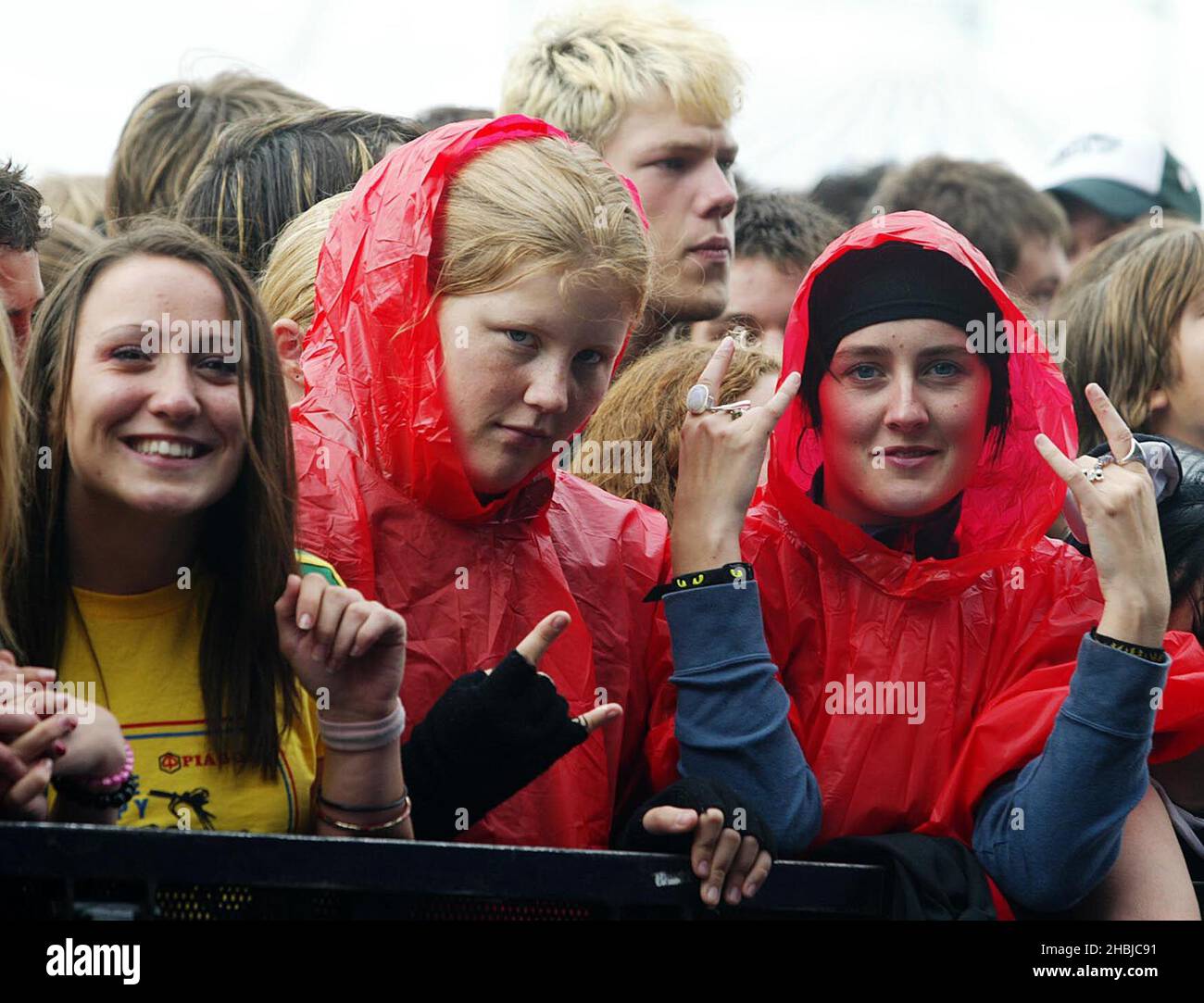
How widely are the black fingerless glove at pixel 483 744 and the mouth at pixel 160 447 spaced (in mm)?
472

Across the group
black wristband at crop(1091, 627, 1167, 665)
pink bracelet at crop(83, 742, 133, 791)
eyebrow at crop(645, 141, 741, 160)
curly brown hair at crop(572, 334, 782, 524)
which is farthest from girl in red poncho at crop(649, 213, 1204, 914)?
eyebrow at crop(645, 141, 741, 160)

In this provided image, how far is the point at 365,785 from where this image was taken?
7.31 ft

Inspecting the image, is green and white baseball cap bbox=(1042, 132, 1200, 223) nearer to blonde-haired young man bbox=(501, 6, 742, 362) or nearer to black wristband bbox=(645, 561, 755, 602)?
blonde-haired young man bbox=(501, 6, 742, 362)

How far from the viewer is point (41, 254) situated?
3.42 m

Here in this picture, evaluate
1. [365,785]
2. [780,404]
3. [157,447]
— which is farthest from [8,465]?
[780,404]

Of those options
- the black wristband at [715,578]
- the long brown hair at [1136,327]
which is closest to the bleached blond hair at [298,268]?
the black wristband at [715,578]

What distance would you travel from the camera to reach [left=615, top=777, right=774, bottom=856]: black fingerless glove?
2324 mm

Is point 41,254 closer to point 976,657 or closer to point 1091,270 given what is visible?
point 976,657

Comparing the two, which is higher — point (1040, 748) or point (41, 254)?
point (41, 254)

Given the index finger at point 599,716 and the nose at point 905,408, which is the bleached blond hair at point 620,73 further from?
the index finger at point 599,716

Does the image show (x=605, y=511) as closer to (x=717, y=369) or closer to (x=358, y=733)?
(x=717, y=369)

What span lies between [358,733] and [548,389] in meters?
0.60
